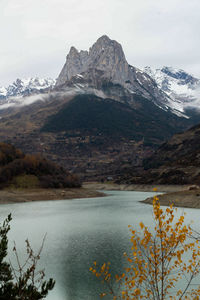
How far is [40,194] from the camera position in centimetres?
14400

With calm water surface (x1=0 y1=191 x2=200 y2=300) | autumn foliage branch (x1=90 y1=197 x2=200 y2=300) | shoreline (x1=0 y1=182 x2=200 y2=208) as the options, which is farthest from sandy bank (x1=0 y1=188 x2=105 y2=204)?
autumn foliage branch (x1=90 y1=197 x2=200 y2=300)

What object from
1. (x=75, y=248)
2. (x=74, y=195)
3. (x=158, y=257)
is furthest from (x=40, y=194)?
(x=158, y=257)

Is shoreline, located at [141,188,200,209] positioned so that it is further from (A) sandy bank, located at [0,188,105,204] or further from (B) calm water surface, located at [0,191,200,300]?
(A) sandy bank, located at [0,188,105,204]

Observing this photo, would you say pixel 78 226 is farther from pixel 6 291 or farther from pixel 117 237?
pixel 6 291

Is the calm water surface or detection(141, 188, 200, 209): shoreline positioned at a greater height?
detection(141, 188, 200, 209): shoreline

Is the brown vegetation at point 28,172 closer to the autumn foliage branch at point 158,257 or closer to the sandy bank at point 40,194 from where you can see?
the sandy bank at point 40,194

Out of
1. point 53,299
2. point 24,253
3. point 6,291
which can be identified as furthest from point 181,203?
point 6,291

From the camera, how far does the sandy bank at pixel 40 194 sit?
133 meters

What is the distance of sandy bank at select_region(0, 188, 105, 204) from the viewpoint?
436 feet

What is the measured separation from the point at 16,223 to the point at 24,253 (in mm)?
34023

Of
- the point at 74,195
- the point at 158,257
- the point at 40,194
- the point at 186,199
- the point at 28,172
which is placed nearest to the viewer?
the point at 158,257

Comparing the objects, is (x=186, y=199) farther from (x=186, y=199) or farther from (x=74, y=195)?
(x=74, y=195)

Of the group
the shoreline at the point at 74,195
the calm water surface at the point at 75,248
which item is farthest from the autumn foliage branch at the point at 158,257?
the shoreline at the point at 74,195

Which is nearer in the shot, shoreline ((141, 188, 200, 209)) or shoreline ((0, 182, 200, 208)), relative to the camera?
shoreline ((141, 188, 200, 209))
